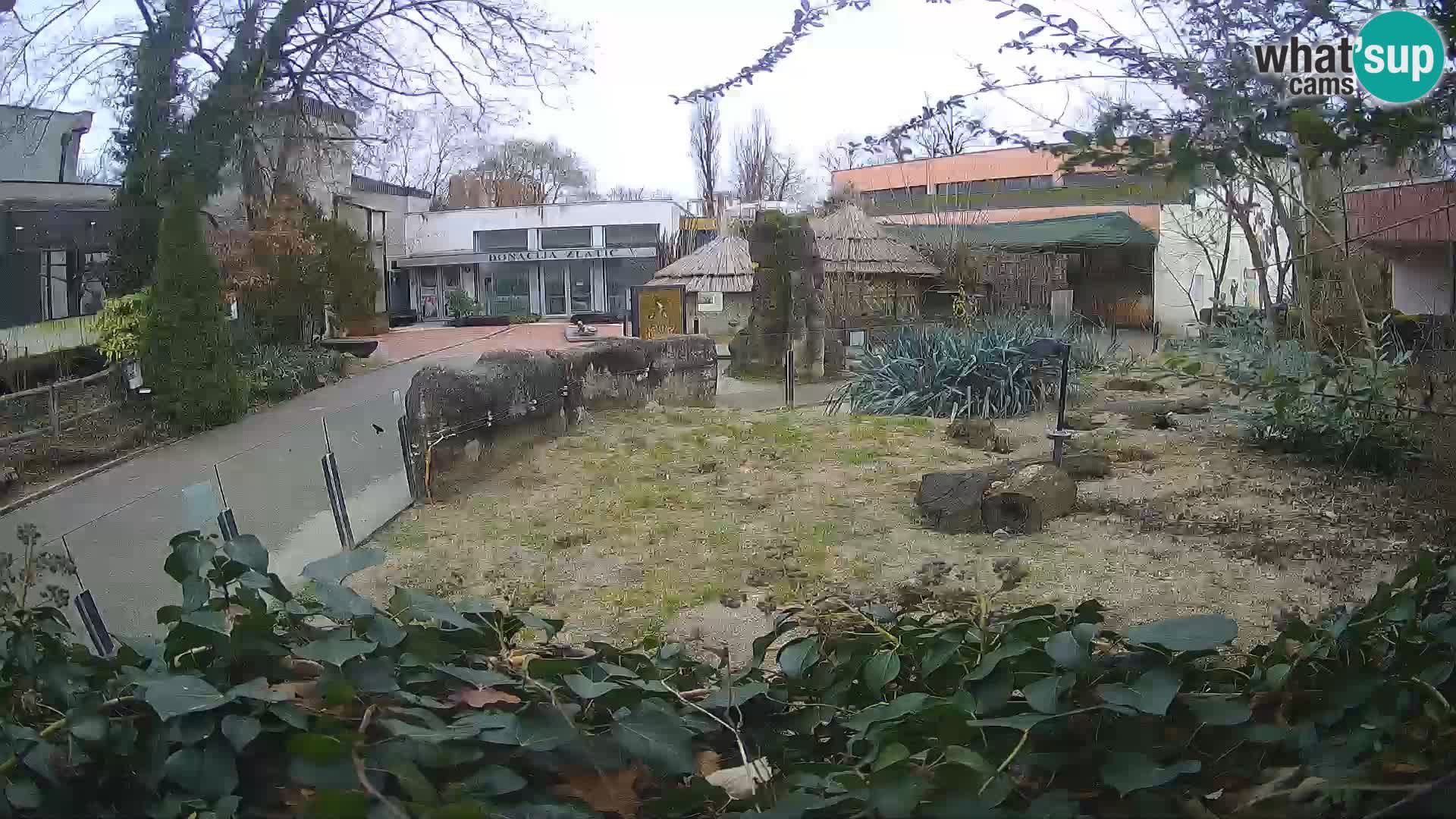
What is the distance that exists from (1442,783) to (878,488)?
3.31 metres

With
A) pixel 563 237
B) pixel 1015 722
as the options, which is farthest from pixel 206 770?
pixel 563 237

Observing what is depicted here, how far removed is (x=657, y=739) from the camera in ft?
4.42

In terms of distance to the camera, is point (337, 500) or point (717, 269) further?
point (717, 269)

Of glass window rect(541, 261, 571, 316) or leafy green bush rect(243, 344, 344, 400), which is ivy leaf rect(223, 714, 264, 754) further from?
leafy green bush rect(243, 344, 344, 400)

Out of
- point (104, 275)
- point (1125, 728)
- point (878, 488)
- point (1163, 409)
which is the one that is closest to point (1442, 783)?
point (1125, 728)

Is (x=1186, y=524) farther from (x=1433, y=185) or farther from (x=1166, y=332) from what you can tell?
(x=1433, y=185)

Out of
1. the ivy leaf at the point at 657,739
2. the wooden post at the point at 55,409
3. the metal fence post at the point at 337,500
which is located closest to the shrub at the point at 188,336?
the wooden post at the point at 55,409

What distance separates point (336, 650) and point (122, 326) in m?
5.62

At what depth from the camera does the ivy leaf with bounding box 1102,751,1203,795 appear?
119 centimetres

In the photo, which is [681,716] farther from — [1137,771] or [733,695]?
[1137,771]

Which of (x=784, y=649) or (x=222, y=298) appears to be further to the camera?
→ (x=222, y=298)

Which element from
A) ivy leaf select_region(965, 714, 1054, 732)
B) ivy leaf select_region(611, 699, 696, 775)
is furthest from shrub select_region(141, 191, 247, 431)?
ivy leaf select_region(965, 714, 1054, 732)

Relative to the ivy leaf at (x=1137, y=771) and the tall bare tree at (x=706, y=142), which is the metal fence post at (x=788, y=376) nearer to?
the tall bare tree at (x=706, y=142)

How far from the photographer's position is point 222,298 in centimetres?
718
